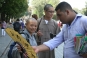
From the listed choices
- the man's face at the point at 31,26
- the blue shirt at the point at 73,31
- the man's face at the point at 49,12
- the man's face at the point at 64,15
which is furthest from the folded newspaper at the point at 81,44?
the man's face at the point at 49,12

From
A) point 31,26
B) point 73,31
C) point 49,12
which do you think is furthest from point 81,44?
point 49,12

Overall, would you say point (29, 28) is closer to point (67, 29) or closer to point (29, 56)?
point (67, 29)

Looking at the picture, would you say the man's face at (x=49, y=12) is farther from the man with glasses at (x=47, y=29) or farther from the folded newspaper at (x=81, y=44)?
the folded newspaper at (x=81, y=44)

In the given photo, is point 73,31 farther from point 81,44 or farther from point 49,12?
point 49,12

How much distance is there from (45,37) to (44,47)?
1.83 metres

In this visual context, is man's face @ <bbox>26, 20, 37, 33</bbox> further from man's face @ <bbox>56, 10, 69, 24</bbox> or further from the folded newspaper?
the folded newspaper

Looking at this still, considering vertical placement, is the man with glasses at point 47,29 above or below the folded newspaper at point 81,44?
below

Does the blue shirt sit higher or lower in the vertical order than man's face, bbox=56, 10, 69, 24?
lower

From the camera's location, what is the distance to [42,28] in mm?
4828

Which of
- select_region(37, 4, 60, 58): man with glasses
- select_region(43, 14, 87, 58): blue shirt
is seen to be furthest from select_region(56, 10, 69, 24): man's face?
select_region(37, 4, 60, 58): man with glasses

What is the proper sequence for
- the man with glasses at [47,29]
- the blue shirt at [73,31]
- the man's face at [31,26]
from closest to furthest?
the blue shirt at [73,31] → the man's face at [31,26] → the man with glasses at [47,29]

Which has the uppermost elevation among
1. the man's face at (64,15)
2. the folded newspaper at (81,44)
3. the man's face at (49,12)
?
the man's face at (64,15)

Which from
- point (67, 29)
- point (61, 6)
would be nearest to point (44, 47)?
point (67, 29)

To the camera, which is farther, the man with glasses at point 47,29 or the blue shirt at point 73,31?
the man with glasses at point 47,29
